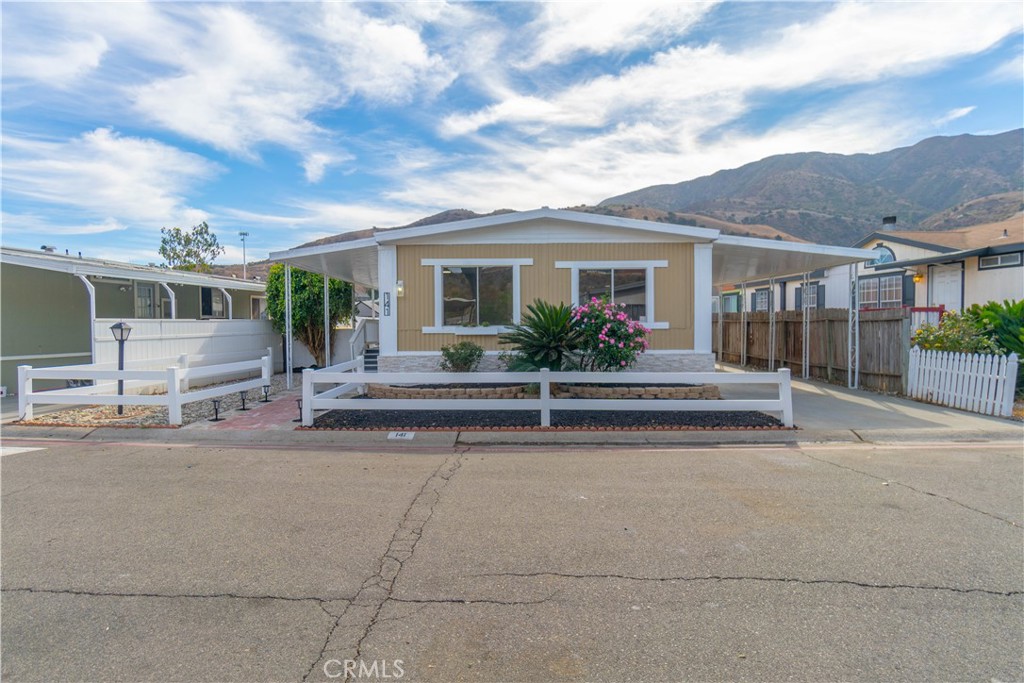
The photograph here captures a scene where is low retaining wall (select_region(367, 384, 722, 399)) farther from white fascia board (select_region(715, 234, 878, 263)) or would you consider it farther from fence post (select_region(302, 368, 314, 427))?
white fascia board (select_region(715, 234, 878, 263))

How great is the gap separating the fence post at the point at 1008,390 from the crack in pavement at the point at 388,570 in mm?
9774

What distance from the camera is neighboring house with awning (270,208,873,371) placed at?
1248 cm

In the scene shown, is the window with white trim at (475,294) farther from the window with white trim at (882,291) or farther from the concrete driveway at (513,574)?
the window with white trim at (882,291)

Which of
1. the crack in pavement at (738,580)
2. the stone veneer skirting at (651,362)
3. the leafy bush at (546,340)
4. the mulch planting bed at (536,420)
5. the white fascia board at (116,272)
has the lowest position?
the crack in pavement at (738,580)

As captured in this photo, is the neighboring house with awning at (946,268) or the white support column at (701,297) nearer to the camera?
the white support column at (701,297)

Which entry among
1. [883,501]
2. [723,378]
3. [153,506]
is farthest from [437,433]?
[883,501]

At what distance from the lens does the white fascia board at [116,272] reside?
12195 mm

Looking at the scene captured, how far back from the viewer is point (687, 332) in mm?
12570

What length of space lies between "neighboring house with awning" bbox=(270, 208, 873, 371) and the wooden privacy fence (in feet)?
5.78

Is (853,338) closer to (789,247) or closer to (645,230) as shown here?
(789,247)

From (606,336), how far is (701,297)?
3.02m

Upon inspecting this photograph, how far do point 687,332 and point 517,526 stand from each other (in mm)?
8703

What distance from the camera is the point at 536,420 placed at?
9.67 meters

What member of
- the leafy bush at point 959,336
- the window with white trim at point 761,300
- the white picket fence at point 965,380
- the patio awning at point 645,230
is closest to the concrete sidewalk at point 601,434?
the white picket fence at point 965,380
